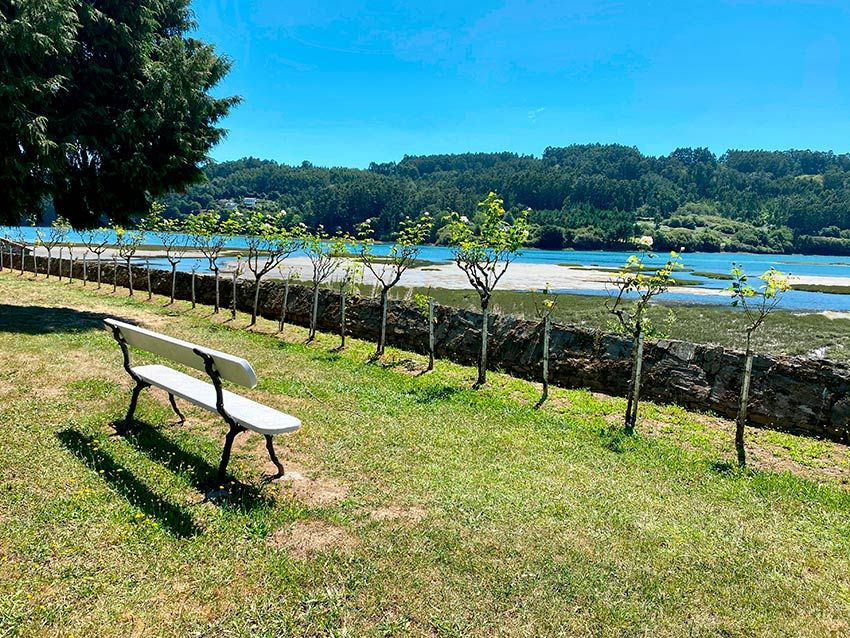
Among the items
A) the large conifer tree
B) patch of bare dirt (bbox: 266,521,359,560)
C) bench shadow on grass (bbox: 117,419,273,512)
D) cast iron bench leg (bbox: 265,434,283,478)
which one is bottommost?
patch of bare dirt (bbox: 266,521,359,560)

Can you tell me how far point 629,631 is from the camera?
129 inches

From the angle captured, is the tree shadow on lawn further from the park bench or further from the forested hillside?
the forested hillside

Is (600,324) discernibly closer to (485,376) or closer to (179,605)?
(485,376)

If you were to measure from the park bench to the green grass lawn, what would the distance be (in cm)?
53

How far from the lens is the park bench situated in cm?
459

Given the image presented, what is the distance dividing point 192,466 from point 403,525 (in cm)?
212

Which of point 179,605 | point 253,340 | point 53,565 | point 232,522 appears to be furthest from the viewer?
point 253,340

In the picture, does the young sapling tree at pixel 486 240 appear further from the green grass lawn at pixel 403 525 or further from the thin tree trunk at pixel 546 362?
the green grass lawn at pixel 403 525

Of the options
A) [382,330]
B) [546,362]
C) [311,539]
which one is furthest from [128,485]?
[382,330]

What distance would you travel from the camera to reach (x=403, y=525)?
4363mm

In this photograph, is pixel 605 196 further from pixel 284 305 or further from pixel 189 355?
pixel 189 355

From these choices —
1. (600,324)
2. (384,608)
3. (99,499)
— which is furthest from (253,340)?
(600,324)

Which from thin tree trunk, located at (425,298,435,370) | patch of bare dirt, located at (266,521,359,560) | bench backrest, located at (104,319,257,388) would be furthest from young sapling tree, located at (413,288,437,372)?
patch of bare dirt, located at (266,521,359,560)

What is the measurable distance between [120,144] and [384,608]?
46.7 feet
